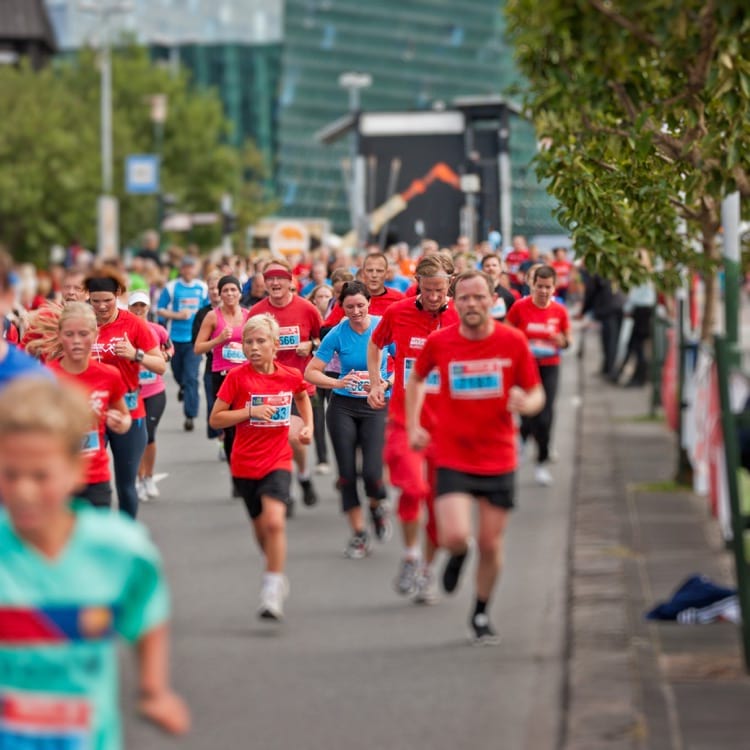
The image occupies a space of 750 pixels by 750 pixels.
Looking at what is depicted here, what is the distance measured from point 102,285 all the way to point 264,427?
1.11 metres

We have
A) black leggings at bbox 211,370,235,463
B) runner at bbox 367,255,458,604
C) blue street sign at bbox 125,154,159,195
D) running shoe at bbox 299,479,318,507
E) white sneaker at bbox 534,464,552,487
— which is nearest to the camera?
runner at bbox 367,255,458,604

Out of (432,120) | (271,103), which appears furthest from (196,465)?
(271,103)

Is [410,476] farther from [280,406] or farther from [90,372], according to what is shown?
[90,372]

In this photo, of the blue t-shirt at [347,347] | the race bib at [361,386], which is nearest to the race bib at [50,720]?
the blue t-shirt at [347,347]

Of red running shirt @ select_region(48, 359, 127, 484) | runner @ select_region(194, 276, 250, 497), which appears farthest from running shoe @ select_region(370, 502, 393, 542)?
red running shirt @ select_region(48, 359, 127, 484)

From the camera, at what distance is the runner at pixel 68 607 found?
Answer: 14.8 feet

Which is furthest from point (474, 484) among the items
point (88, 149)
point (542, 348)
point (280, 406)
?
point (88, 149)

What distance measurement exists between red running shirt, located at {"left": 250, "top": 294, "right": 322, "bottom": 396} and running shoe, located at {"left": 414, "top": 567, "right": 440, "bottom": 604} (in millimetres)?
1477

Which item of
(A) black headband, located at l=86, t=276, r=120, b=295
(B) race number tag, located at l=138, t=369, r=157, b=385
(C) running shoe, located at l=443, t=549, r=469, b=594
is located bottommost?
(C) running shoe, located at l=443, t=549, r=469, b=594

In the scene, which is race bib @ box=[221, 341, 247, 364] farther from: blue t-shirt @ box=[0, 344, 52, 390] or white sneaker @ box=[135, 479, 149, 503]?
blue t-shirt @ box=[0, 344, 52, 390]

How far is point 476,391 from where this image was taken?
905 centimetres

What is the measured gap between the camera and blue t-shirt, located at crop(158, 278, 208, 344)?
1436cm

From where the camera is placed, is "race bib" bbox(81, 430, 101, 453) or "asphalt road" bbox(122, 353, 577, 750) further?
"asphalt road" bbox(122, 353, 577, 750)

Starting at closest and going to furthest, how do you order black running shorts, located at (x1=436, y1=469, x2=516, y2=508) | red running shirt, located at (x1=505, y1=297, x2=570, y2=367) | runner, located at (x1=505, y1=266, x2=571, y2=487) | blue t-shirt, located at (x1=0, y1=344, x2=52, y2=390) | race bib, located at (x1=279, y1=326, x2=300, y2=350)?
blue t-shirt, located at (x1=0, y1=344, x2=52, y2=390)
black running shorts, located at (x1=436, y1=469, x2=516, y2=508)
race bib, located at (x1=279, y1=326, x2=300, y2=350)
runner, located at (x1=505, y1=266, x2=571, y2=487)
red running shirt, located at (x1=505, y1=297, x2=570, y2=367)
